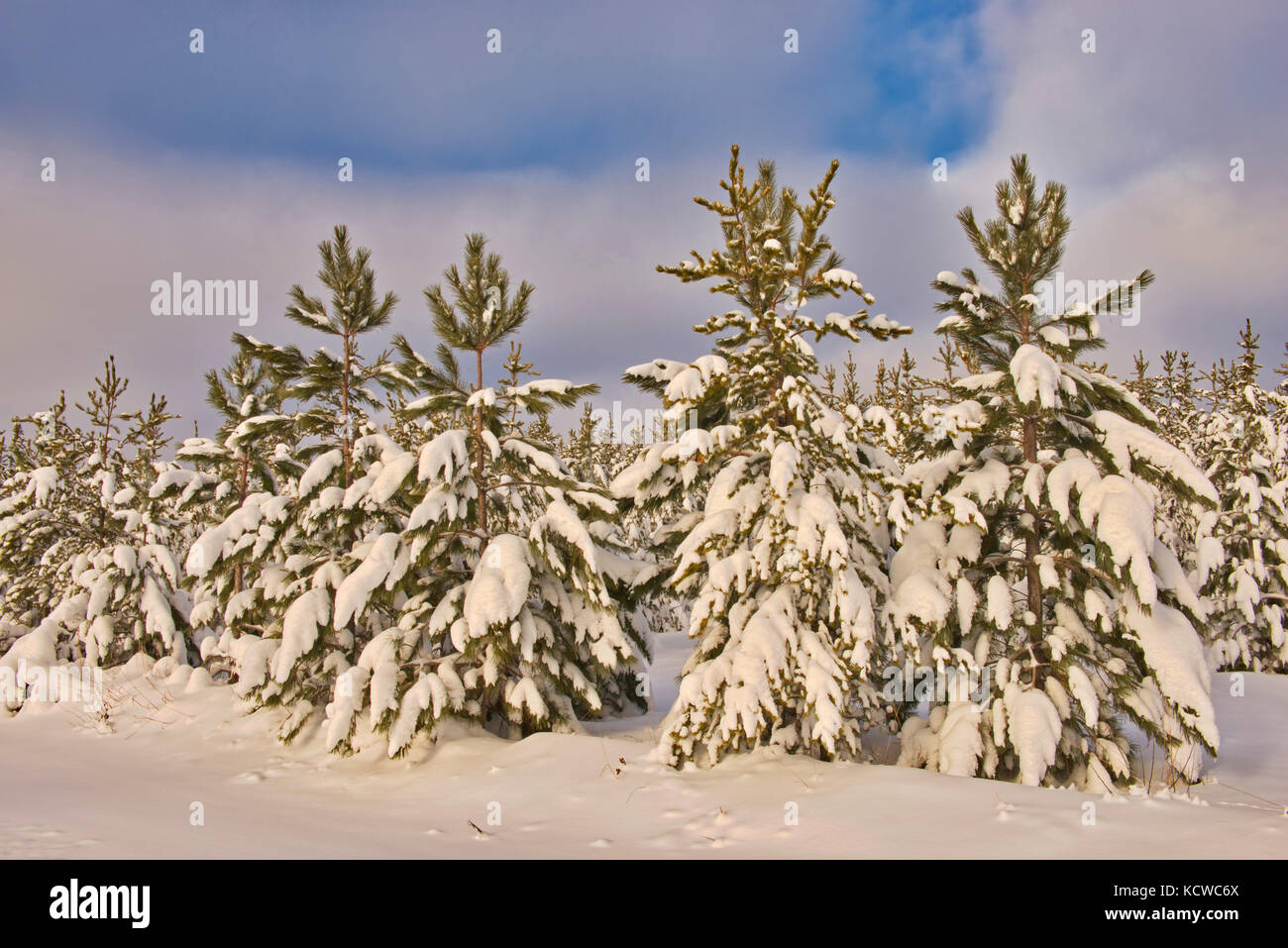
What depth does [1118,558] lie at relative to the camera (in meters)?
6.39

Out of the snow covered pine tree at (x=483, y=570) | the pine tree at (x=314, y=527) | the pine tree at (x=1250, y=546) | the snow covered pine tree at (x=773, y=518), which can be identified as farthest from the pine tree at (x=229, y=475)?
the pine tree at (x=1250, y=546)

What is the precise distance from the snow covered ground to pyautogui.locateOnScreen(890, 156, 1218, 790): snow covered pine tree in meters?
0.84

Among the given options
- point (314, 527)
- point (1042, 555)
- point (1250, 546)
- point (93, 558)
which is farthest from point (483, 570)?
point (1250, 546)

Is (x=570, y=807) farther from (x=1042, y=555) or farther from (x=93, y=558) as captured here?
(x=93, y=558)

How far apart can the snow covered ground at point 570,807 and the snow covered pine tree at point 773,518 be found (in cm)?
65

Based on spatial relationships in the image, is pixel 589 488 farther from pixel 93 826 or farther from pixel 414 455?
pixel 93 826

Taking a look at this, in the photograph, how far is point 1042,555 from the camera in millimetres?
7355

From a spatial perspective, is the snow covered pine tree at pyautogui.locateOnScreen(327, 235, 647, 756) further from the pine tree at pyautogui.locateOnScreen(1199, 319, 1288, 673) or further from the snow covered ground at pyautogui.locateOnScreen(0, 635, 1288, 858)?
the pine tree at pyautogui.locateOnScreen(1199, 319, 1288, 673)

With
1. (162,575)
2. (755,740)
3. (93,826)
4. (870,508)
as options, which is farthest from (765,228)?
(162,575)

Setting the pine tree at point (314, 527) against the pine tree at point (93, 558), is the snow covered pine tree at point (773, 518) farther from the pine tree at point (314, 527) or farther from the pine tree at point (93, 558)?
the pine tree at point (93, 558)

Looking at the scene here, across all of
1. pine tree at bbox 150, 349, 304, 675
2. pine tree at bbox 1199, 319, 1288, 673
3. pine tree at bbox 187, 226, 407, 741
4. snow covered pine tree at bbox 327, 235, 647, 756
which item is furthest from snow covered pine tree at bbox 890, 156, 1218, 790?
pine tree at bbox 1199, 319, 1288, 673
